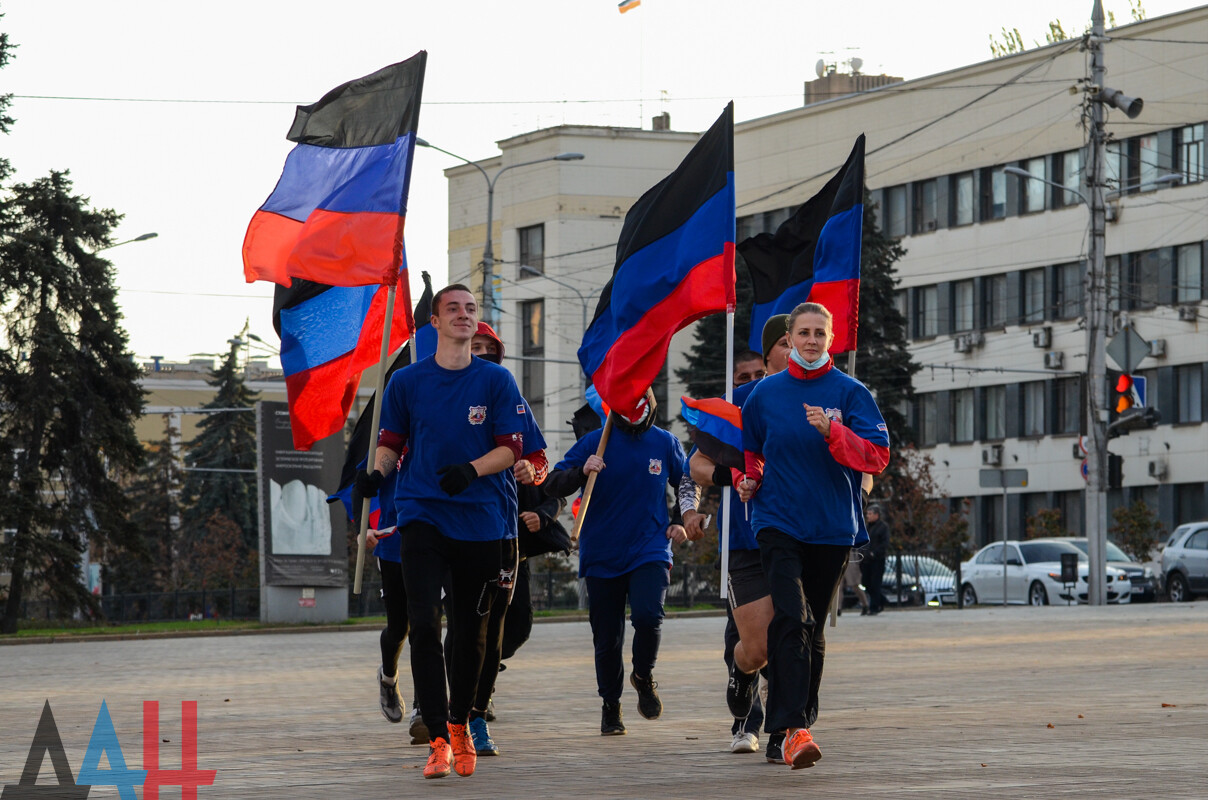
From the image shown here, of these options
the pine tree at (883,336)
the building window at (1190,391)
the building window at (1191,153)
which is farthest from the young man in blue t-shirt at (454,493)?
the building window at (1190,391)

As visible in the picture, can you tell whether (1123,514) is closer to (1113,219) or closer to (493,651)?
(1113,219)

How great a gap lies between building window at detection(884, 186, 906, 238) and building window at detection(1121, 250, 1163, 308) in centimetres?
948

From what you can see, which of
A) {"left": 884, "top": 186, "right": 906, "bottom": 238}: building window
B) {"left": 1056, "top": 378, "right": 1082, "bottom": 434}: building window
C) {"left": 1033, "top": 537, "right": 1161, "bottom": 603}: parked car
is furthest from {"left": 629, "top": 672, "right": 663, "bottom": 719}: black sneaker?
{"left": 884, "top": 186, "right": 906, "bottom": 238}: building window

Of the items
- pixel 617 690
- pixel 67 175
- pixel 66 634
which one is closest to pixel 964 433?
pixel 67 175

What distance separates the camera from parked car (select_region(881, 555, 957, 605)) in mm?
45469

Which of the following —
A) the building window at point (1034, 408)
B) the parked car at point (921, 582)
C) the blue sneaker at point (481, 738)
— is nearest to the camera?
the blue sneaker at point (481, 738)

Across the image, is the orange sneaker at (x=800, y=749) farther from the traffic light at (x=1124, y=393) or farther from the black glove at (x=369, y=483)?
the traffic light at (x=1124, y=393)

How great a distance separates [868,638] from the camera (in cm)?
2403

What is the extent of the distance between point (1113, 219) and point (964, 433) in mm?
10468

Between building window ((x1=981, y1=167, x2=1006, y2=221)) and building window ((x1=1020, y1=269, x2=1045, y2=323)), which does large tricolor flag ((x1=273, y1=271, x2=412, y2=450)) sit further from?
building window ((x1=981, y1=167, x2=1006, y2=221))

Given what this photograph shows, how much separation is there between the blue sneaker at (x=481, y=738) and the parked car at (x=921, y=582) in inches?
1394

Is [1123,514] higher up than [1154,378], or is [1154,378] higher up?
[1154,378]

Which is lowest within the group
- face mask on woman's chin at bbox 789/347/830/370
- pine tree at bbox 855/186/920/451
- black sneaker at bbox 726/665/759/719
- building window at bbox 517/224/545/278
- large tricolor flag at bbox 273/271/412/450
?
black sneaker at bbox 726/665/759/719

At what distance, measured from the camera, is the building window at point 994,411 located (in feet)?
227
